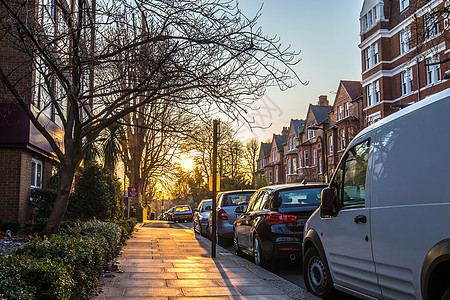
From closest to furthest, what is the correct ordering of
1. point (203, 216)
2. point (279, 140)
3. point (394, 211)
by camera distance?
point (394, 211) → point (203, 216) → point (279, 140)

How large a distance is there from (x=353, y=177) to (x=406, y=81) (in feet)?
97.5

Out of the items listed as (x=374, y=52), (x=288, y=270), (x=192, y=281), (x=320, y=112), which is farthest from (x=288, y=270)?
(x=320, y=112)

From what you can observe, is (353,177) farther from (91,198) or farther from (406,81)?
(406,81)

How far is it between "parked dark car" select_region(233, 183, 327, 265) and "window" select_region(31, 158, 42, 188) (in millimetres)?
9794

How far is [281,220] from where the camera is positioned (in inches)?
346

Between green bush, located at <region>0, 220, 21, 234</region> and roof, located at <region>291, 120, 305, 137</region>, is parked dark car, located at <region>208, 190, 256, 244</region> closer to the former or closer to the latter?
green bush, located at <region>0, 220, 21, 234</region>

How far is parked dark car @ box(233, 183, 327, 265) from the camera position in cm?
866

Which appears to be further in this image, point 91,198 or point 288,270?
point 91,198

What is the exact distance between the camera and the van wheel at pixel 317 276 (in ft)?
20.1

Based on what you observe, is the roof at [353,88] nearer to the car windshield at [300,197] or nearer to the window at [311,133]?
the window at [311,133]

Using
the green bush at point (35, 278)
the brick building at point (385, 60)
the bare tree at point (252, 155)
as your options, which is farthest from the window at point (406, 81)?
the bare tree at point (252, 155)

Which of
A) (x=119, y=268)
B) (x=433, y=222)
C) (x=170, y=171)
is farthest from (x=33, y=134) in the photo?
(x=170, y=171)

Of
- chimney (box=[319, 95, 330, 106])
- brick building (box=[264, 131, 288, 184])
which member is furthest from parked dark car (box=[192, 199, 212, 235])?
brick building (box=[264, 131, 288, 184])

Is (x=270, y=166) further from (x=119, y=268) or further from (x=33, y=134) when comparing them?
(x=119, y=268)
